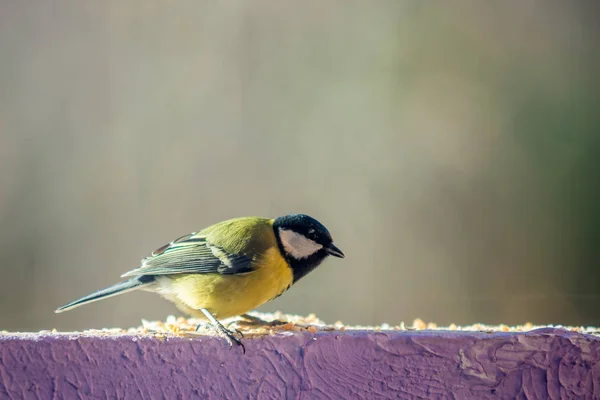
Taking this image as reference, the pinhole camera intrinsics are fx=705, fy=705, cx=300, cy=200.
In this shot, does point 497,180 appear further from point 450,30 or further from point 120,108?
point 120,108

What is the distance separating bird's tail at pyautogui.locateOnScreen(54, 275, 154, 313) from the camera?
2884 millimetres

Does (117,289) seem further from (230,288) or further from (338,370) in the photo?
(338,370)

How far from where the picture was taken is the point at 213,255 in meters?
2.96

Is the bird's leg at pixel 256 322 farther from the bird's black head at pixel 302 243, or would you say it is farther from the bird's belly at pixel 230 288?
the bird's black head at pixel 302 243

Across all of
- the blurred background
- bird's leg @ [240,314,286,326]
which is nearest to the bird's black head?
bird's leg @ [240,314,286,326]

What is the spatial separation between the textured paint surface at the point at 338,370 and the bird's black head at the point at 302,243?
103cm

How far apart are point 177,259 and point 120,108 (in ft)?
16.8

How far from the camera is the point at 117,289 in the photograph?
2.95m

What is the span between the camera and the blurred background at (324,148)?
7109 mm

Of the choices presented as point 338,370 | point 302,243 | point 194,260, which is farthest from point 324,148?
point 338,370

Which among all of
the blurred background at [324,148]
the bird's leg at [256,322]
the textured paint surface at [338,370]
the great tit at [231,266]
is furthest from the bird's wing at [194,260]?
the blurred background at [324,148]

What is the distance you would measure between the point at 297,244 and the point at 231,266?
37cm

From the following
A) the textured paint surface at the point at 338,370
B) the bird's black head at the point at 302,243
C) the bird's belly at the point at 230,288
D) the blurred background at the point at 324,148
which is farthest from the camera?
the blurred background at the point at 324,148

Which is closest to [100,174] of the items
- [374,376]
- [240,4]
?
[240,4]
